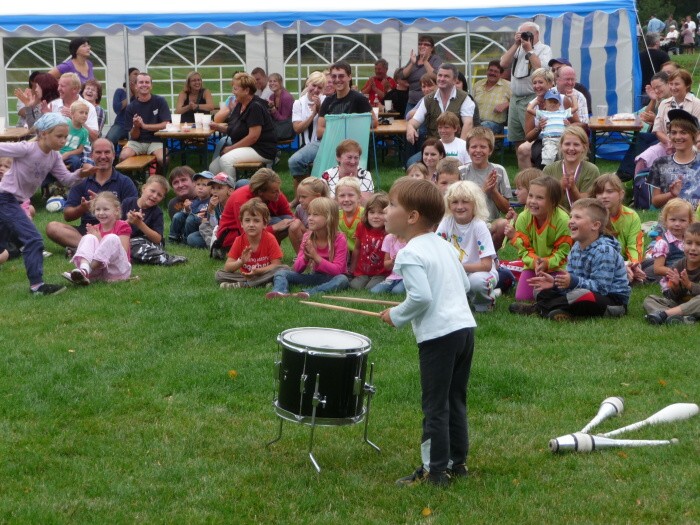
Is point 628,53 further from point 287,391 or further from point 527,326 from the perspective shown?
point 287,391

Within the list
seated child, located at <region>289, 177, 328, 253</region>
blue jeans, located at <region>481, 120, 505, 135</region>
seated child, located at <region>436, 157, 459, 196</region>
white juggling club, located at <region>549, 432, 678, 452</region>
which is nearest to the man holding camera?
blue jeans, located at <region>481, 120, 505, 135</region>

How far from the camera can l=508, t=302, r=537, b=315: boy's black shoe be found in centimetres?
856

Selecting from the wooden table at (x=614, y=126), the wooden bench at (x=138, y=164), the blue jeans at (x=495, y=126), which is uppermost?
the wooden table at (x=614, y=126)

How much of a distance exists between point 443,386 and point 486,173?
19.7ft

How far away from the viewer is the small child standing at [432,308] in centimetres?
495

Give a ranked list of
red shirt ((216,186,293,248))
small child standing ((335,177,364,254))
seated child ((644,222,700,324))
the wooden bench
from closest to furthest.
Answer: seated child ((644,222,700,324)), small child standing ((335,177,364,254)), red shirt ((216,186,293,248)), the wooden bench

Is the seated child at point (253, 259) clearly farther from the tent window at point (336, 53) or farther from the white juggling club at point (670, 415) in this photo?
A: the tent window at point (336, 53)

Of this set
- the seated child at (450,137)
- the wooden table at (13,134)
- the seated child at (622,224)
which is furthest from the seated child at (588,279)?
the wooden table at (13,134)

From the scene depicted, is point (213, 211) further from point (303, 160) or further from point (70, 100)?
point (70, 100)

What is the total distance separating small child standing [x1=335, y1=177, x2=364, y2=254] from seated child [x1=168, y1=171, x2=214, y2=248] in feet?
7.49

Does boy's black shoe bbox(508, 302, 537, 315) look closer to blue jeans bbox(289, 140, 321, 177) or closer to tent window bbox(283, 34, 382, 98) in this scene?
blue jeans bbox(289, 140, 321, 177)

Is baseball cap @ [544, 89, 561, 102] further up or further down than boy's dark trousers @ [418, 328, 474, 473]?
further up

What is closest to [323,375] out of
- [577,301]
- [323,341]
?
[323,341]

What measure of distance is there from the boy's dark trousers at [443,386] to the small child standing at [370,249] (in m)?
4.23
